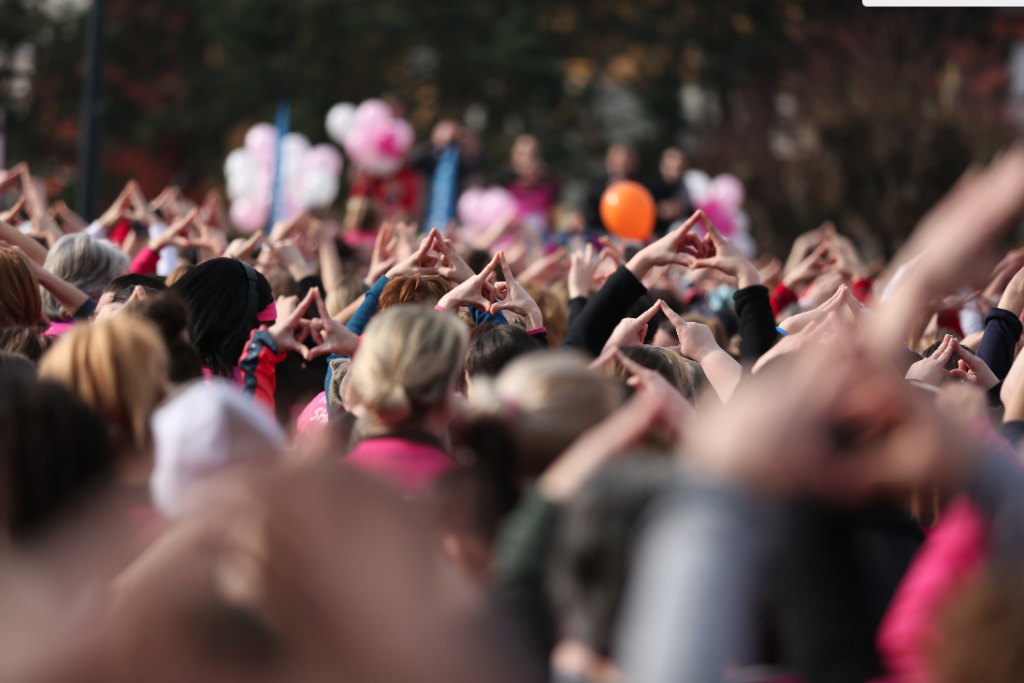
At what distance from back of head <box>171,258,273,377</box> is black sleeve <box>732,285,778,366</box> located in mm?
1694

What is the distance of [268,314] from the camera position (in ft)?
13.7

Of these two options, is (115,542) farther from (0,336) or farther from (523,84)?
(523,84)

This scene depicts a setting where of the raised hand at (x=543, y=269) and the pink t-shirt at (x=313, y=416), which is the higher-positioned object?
the pink t-shirt at (x=313, y=416)

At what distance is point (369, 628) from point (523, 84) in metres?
21.0

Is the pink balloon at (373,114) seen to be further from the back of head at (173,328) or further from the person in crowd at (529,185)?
the back of head at (173,328)

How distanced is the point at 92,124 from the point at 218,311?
656cm

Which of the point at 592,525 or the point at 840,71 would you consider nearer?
the point at 592,525

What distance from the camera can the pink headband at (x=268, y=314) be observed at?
412 cm

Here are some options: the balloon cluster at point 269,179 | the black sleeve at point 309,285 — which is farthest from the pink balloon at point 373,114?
the black sleeve at point 309,285

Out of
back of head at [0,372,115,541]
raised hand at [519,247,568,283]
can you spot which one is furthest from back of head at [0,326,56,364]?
raised hand at [519,247,568,283]

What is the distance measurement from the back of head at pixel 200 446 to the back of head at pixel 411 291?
5.65ft

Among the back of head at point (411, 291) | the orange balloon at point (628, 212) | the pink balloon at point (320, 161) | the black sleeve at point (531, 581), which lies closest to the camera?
the black sleeve at point (531, 581)

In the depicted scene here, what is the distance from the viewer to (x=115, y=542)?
7.13ft

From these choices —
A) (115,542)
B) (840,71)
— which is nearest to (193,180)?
(840,71)
